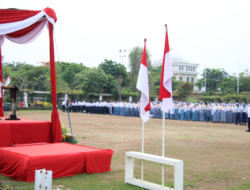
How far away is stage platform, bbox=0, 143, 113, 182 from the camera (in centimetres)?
495

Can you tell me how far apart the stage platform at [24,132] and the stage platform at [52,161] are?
0.80 m

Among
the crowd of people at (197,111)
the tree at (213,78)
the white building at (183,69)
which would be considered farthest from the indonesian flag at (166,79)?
the white building at (183,69)

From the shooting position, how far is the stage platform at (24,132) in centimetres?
651

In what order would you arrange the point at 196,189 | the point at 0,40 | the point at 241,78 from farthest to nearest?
the point at 241,78, the point at 0,40, the point at 196,189

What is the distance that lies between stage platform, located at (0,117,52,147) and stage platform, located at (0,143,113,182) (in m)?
0.80

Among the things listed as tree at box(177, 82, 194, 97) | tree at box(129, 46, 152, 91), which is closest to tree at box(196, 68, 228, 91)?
tree at box(129, 46, 152, 91)

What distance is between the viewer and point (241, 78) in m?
56.6

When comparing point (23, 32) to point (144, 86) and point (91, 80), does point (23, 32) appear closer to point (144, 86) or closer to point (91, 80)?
point (144, 86)

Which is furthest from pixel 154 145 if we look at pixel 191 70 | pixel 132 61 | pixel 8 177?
pixel 191 70

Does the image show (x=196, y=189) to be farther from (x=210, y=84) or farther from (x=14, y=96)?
(x=210, y=84)

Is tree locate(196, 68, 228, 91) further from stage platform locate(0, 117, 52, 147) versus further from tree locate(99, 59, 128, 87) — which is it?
stage platform locate(0, 117, 52, 147)

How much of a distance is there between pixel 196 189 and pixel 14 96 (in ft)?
18.8

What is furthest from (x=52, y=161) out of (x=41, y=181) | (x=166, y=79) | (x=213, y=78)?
(x=213, y=78)

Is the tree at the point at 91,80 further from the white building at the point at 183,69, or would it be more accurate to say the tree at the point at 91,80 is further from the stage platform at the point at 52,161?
the white building at the point at 183,69
